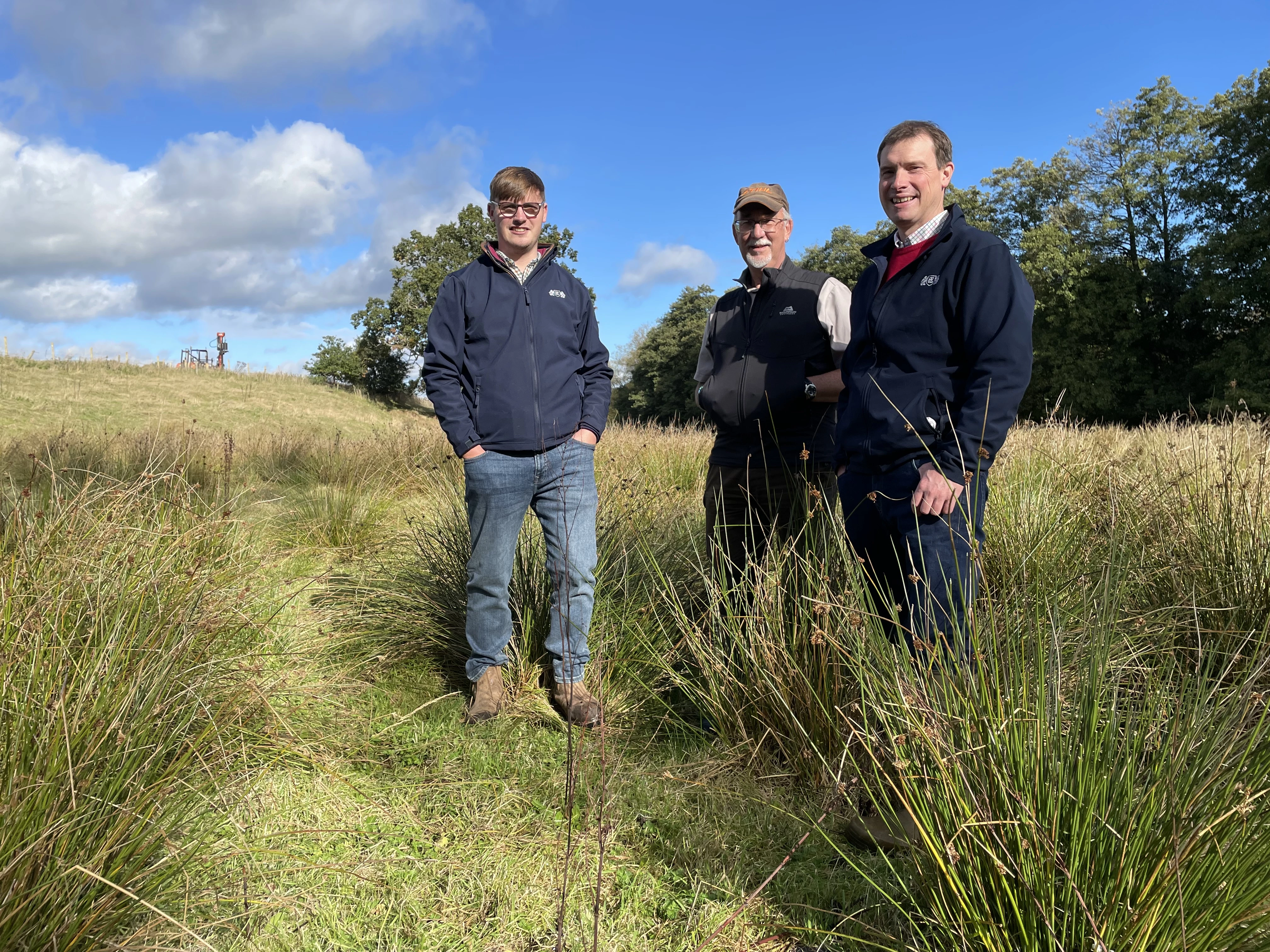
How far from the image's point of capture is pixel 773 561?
9.75 feet

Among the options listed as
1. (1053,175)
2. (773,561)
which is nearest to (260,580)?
(773,561)

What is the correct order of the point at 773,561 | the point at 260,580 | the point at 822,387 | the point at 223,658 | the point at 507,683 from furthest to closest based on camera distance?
the point at 260,580 → the point at 507,683 → the point at 822,387 → the point at 773,561 → the point at 223,658

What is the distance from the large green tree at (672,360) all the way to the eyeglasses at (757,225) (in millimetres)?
38232

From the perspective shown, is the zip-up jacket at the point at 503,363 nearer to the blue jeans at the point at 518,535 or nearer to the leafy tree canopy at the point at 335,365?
the blue jeans at the point at 518,535

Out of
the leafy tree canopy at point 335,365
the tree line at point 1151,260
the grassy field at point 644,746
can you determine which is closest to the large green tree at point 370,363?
the leafy tree canopy at point 335,365

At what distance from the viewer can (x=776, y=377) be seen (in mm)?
3252

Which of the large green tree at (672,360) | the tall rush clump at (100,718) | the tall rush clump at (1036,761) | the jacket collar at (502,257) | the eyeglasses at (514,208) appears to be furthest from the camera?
the large green tree at (672,360)

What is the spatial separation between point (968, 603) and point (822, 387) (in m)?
1.57

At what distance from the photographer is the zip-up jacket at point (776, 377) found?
3250mm

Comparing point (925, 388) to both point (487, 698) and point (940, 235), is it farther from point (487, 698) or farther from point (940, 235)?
point (487, 698)

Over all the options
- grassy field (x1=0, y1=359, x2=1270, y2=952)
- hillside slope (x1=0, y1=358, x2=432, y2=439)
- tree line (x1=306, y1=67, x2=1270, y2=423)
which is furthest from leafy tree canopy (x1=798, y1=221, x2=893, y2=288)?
grassy field (x1=0, y1=359, x2=1270, y2=952)

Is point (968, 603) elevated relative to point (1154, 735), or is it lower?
elevated

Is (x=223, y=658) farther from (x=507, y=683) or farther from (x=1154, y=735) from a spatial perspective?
(x=1154, y=735)

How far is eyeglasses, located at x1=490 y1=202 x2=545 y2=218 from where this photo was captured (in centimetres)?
315
